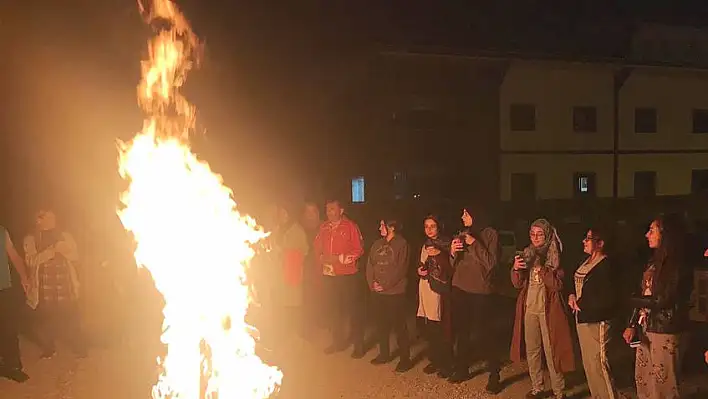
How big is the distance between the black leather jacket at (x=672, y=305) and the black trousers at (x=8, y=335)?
22.5 feet

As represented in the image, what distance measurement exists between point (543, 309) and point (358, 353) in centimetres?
286

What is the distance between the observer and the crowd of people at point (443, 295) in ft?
21.0

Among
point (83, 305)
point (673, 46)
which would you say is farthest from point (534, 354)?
point (673, 46)

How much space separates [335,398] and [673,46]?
25.4 metres

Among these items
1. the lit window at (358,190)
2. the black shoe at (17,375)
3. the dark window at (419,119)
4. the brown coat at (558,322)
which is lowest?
the black shoe at (17,375)

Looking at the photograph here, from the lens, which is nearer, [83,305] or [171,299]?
[171,299]

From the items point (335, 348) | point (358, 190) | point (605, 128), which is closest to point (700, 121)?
point (605, 128)

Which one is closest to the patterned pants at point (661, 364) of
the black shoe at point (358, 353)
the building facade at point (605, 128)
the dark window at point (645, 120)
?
the black shoe at point (358, 353)

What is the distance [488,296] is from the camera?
26.1 ft

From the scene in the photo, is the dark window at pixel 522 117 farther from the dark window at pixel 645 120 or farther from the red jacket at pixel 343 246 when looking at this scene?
the red jacket at pixel 343 246

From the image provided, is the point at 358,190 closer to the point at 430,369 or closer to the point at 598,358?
the point at 430,369

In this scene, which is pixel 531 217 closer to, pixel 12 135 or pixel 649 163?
pixel 649 163

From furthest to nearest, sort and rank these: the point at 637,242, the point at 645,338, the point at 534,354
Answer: the point at 637,242, the point at 534,354, the point at 645,338

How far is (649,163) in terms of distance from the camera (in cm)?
2625
